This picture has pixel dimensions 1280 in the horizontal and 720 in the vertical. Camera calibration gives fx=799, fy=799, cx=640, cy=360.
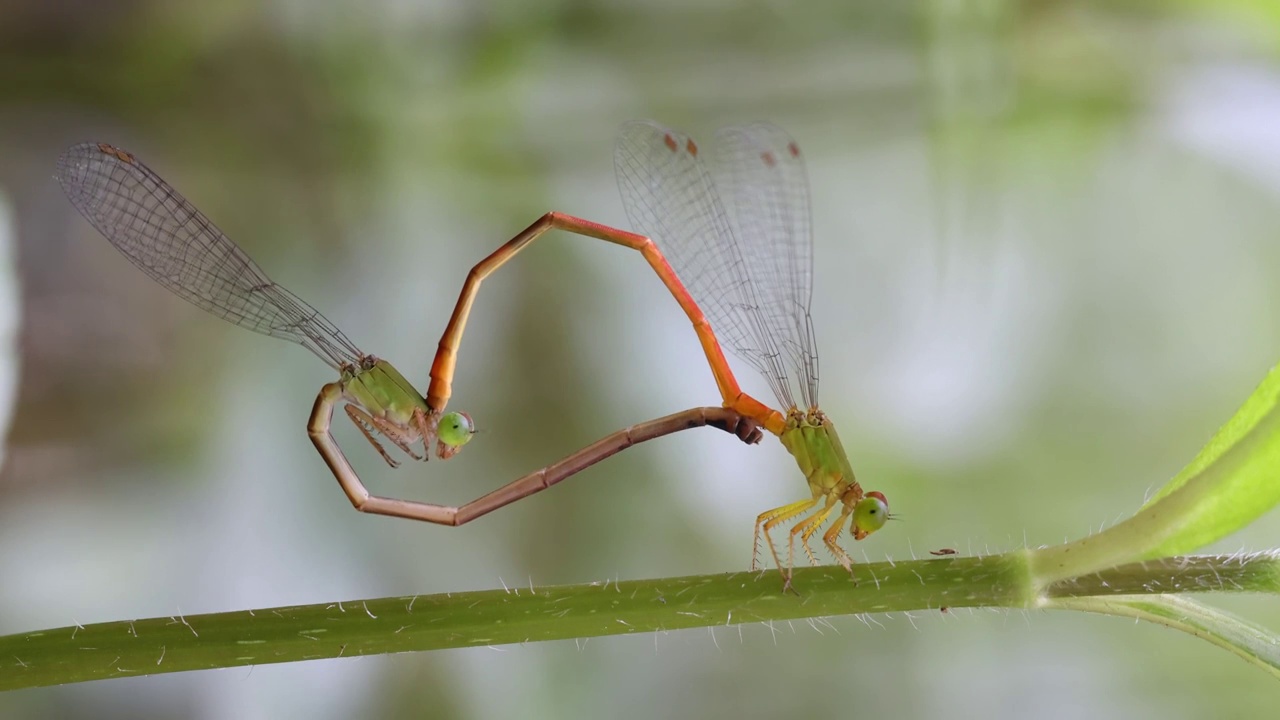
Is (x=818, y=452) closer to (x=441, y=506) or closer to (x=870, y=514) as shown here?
(x=870, y=514)

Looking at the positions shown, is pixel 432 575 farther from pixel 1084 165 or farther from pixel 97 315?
pixel 1084 165

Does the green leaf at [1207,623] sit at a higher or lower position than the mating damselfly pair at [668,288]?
lower

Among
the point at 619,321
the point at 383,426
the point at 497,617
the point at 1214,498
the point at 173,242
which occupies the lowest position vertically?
the point at 497,617

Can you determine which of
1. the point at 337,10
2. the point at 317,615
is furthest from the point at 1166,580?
the point at 337,10

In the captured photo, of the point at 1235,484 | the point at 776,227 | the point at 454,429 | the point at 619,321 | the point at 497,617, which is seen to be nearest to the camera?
the point at 1235,484

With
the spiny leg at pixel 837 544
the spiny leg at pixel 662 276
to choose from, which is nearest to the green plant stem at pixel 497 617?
the spiny leg at pixel 837 544

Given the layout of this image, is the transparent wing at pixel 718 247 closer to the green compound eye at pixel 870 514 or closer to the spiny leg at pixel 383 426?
the green compound eye at pixel 870 514

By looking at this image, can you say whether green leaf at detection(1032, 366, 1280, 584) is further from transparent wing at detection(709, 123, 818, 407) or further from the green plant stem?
transparent wing at detection(709, 123, 818, 407)

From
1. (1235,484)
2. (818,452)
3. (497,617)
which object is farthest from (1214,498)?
(497,617)
